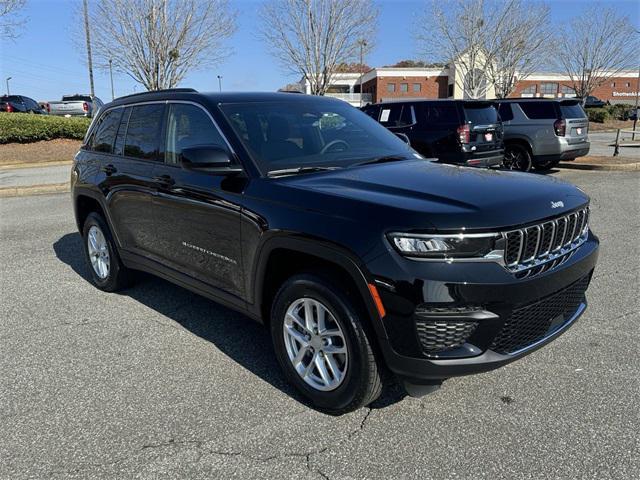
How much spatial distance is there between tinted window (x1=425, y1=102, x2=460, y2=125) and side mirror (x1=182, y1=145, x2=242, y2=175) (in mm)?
7766

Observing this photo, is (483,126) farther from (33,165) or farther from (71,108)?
(71,108)

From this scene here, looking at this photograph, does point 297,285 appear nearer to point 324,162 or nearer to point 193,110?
point 324,162

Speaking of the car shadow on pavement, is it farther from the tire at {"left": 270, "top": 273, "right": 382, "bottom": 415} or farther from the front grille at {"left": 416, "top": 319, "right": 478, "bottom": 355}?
the front grille at {"left": 416, "top": 319, "right": 478, "bottom": 355}

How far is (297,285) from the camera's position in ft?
10.1

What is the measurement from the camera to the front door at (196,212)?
139 inches

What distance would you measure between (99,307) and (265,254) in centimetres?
247

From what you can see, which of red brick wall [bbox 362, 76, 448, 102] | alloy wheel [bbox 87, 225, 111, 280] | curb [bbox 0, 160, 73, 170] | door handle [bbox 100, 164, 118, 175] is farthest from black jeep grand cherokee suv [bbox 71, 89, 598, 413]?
red brick wall [bbox 362, 76, 448, 102]

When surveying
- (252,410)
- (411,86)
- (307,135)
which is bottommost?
(252,410)

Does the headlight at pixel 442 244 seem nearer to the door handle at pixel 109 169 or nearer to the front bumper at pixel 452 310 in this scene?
the front bumper at pixel 452 310

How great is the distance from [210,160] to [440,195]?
1409mm

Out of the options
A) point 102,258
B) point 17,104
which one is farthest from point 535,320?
point 17,104

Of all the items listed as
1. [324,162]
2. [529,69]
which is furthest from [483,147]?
[529,69]

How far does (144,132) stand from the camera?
4543 millimetres

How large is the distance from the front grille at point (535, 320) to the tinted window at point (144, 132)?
2942 millimetres
